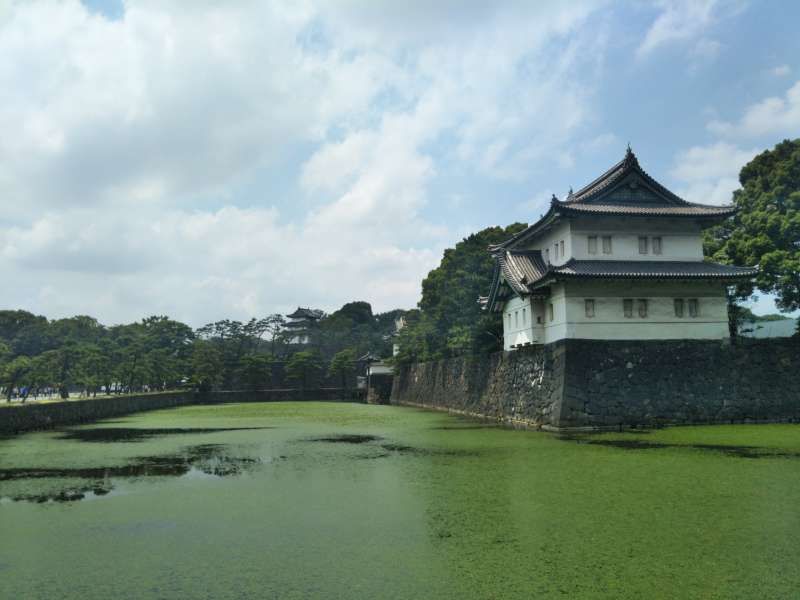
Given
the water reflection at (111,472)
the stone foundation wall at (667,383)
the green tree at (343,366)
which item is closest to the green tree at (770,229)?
the stone foundation wall at (667,383)

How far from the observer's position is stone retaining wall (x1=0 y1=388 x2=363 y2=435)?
19.9 metres

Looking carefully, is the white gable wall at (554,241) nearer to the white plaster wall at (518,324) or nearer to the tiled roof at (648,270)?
the tiled roof at (648,270)

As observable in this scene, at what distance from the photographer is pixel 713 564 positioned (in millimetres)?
5328

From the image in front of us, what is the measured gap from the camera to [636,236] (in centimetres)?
1919

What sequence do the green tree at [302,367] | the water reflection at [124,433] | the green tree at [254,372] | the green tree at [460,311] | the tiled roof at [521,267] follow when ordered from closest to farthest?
the water reflection at [124,433] < the tiled roof at [521,267] < the green tree at [460,311] < the green tree at [254,372] < the green tree at [302,367]

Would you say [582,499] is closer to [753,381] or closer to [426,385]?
[753,381]

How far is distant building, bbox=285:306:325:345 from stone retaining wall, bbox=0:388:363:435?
15.5 metres

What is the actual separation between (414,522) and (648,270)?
1384 cm

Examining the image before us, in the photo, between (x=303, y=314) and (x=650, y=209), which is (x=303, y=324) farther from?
(x=650, y=209)

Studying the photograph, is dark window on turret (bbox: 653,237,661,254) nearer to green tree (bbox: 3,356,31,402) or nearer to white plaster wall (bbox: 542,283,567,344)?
white plaster wall (bbox: 542,283,567,344)

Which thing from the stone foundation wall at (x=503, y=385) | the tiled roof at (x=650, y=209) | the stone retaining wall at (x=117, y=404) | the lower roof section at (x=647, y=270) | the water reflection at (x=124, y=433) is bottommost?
the water reflection at (x=124, y=433)

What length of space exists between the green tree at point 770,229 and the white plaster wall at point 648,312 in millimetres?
2822

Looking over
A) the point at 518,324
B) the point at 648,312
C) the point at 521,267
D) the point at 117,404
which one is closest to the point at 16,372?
the point at 117,404

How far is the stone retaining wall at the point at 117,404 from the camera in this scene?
19891mm
